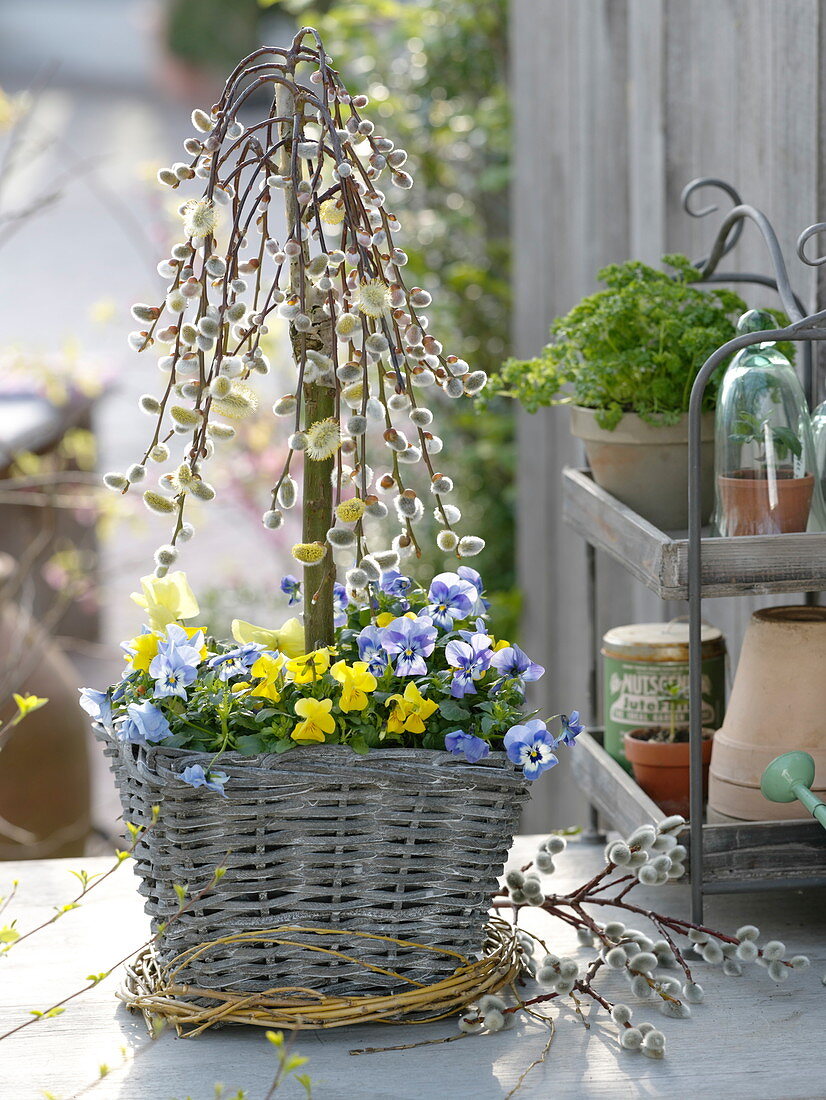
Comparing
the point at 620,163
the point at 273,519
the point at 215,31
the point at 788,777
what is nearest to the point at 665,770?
the point at 788,777

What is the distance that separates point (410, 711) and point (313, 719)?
7 centimetres

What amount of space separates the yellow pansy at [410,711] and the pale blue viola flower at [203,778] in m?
0.12

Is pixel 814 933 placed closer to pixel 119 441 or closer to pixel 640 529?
pixel 640 529

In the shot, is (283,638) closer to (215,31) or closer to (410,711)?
(410,711)

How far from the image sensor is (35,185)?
6.47 m

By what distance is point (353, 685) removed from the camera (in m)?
0.89

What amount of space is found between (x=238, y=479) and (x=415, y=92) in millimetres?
1156

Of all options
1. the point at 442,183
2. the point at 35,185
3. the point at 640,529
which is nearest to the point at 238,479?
the point at 442,183

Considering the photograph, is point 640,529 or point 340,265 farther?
point 640,529

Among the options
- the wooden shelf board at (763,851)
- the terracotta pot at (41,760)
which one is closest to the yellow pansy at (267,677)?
the wooden shelf board at (763,851)

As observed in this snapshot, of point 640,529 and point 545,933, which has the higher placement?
point 640,529

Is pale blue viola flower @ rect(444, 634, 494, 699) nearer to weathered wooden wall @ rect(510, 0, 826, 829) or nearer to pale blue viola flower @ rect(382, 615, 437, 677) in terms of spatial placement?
pale blue viola flower @ rect(382, 615, 437, 677)

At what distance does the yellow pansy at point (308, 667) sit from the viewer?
2.99 feet

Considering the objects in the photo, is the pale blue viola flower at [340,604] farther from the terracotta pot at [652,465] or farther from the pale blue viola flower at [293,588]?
the terracotta pot at [652,465]
